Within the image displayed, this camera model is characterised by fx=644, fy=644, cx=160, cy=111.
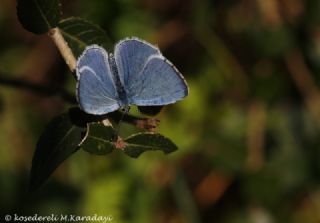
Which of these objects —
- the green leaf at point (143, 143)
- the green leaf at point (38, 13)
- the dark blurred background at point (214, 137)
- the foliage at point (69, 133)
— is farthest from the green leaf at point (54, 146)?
the dark blurred background at point (214, 137)

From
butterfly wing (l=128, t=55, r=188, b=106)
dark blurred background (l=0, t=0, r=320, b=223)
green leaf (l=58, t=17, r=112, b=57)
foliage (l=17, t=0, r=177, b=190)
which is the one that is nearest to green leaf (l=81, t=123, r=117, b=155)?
foliage (l=17, t=0, r=177, b=190)

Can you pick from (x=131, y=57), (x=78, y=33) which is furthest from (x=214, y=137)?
(x=131, y=57)

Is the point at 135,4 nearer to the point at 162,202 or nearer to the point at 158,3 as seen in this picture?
the point at 158,3

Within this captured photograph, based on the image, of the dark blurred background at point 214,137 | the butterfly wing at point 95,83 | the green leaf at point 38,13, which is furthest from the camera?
the dark blurred background at point 214,137

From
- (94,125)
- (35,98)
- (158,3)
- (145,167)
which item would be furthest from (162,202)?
(94,125)

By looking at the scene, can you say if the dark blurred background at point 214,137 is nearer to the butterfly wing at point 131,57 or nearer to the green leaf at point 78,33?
the green leaf at point 78,33

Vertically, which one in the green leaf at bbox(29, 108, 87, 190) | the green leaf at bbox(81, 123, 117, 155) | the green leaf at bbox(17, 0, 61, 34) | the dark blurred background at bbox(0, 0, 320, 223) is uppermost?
the green leaf at bbox(17, 0, 61, 34)

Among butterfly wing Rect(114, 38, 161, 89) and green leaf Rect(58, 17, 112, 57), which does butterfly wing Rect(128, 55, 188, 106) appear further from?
green leaf Rect(58, 17, 112, 57)
